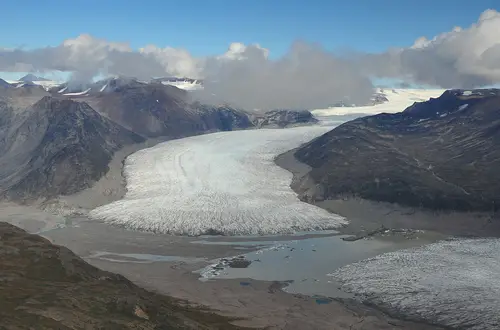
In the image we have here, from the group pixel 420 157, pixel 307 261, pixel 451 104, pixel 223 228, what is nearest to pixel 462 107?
pixel 451 104

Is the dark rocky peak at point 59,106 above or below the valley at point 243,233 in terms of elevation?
above

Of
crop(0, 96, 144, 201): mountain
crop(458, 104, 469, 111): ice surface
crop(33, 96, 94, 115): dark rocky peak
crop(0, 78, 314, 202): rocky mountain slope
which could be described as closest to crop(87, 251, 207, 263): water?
crop(0, 96, 144, 201): mountain

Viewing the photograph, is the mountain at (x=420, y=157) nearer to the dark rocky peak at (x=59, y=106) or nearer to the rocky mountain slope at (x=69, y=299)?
the rocky mountain slope at (x=69, y=299)

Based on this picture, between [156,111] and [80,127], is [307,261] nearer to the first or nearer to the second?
[80,127]

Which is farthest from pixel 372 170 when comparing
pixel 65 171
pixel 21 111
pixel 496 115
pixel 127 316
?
pixel 21 111

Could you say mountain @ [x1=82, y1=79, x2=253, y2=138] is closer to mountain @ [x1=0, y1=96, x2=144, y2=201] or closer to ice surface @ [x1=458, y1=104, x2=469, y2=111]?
mountain @ [x1=0, y1=96, x2=144, y2=201]

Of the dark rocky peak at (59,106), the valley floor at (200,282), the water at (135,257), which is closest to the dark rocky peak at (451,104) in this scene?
the valley floor at (200,282)

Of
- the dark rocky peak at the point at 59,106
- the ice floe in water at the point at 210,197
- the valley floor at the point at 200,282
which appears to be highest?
the dark rocky peak at the point at 59,106
